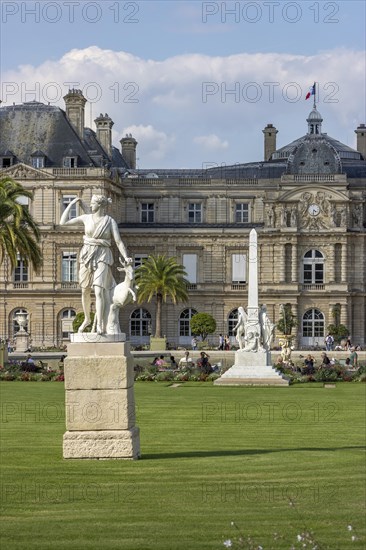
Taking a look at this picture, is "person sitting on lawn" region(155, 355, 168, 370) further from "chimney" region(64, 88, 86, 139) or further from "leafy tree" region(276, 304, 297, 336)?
"chimney" region(64, 88, 86, 139)

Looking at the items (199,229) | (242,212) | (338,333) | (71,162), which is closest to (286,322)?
(338,333)

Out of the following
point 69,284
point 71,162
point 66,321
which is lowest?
point 66,321

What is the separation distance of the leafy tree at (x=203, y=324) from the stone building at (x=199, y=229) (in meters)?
3.56

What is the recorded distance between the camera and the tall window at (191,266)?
106438mm

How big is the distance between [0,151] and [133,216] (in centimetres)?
1206

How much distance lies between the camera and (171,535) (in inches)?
788

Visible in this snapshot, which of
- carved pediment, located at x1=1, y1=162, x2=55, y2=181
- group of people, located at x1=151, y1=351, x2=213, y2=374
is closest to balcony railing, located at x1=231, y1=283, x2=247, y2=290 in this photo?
carved pediment, located at x1=1, y1=162, x2=55, y2=181

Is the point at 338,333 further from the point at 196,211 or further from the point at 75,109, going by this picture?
the point at 75,109

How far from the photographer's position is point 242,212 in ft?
357

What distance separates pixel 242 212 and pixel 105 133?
12687 mm

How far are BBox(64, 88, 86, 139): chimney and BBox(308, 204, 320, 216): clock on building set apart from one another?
57.2 ft

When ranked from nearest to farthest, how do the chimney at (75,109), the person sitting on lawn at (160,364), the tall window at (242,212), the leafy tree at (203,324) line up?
the person sitting on lawn at (160,364) → the leafy tree at (203,324) → the chimney at (75,109) → the tall window at (242,212)

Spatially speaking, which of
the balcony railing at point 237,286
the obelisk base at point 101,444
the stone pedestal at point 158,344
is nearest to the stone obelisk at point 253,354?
the obelisk base at point 101,444

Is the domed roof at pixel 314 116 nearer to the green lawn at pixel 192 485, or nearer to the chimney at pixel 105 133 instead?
the chimney at pixel 105 133
